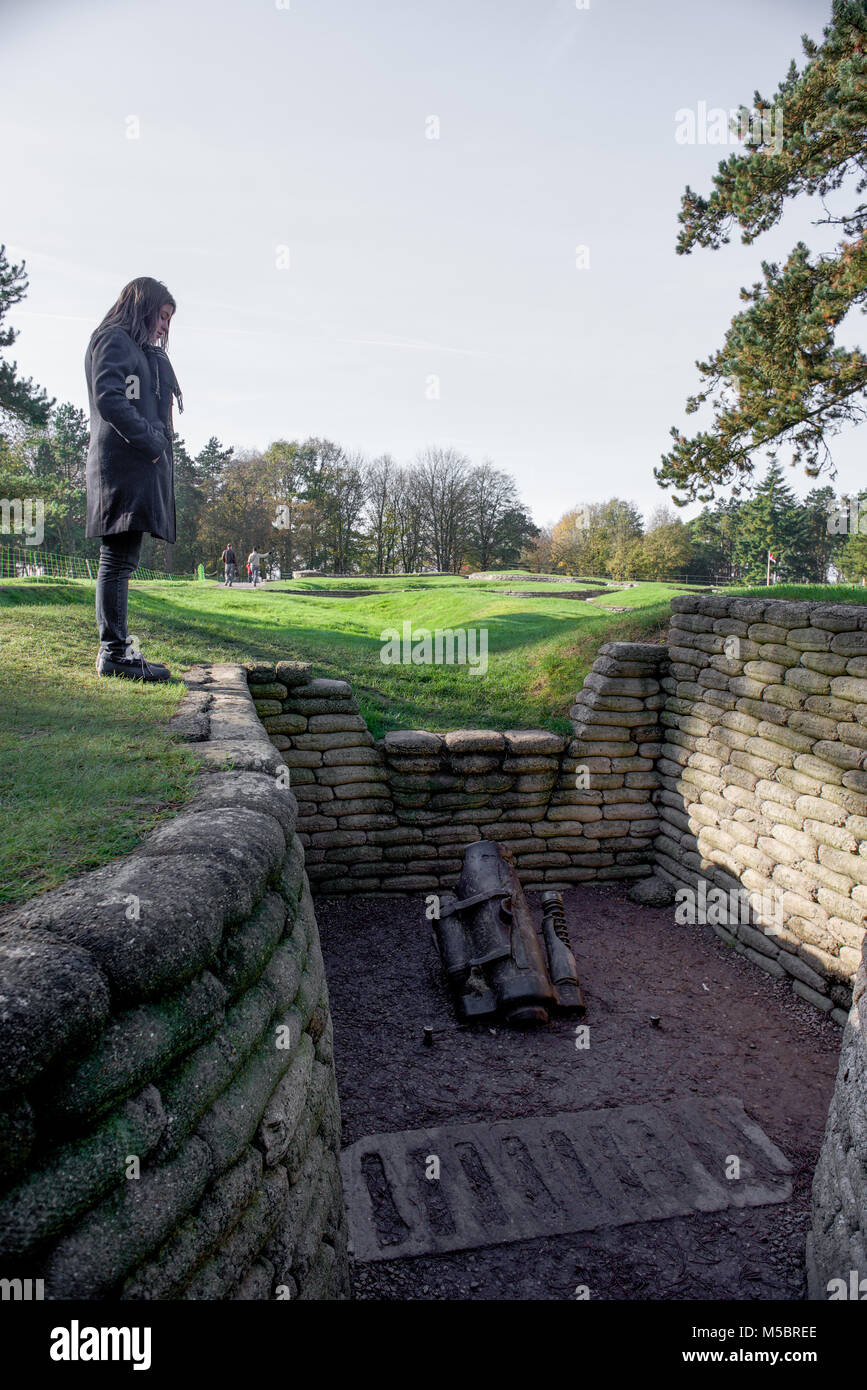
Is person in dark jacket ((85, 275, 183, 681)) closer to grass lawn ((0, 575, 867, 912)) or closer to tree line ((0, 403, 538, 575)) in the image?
grass lawn ((0, 575, 867, 912))

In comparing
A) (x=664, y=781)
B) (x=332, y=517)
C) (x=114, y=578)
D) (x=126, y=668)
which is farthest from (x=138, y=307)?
(x=332, y=517)

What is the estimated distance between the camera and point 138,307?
452 cm

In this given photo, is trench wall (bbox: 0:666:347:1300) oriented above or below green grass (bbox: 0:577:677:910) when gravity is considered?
below

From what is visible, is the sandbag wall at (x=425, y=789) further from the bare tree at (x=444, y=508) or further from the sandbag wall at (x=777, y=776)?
the bare tree at (x=444, y=508)

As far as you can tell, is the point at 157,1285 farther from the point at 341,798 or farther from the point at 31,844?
the point at 341,798

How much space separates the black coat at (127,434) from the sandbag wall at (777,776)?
4.58 meters

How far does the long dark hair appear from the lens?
452cm

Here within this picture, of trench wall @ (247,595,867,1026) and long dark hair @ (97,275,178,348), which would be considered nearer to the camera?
long dark hair @ (97,275,178,348)

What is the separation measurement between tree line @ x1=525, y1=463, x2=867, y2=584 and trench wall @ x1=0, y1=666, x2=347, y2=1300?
35548 millimetres

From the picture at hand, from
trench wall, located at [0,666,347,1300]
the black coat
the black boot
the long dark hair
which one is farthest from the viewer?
the black boot

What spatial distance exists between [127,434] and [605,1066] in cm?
479

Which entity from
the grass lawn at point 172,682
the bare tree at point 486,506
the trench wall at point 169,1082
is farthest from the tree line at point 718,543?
the trench wall at point 169,1082

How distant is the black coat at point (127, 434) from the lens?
4344mm

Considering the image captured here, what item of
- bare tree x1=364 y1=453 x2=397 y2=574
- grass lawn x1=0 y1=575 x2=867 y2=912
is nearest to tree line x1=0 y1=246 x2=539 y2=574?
bare tree x1=364 y1=453 x2=397 y2=574
